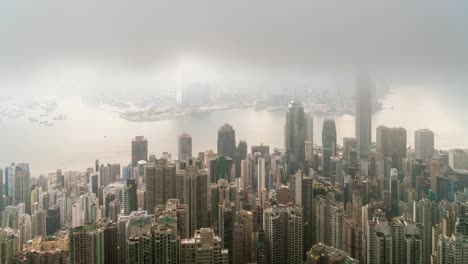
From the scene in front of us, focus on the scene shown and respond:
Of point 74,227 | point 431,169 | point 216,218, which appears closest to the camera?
point 74,227

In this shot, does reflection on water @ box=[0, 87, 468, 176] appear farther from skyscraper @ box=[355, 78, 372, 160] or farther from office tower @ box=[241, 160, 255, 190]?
office tower @ box=[241, 160, 255, 190]

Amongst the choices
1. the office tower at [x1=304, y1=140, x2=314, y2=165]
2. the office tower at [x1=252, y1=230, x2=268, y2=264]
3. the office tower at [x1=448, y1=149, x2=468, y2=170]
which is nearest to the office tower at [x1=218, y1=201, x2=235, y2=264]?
the office tower at [x1=252, y1=230, x2=268, y2=264]

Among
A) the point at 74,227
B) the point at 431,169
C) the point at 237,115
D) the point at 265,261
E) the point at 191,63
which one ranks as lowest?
the point at 265,261

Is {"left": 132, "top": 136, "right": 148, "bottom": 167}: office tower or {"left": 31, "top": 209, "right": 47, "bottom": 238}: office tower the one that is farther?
{"left": 132, "top": 136, "right": 148, "bottom": 167}: office tower

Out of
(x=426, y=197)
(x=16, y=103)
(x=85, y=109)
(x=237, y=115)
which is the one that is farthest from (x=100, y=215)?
(x=426, y=197)

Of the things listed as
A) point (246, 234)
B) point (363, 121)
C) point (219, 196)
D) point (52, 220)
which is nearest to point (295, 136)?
point (363, 121)

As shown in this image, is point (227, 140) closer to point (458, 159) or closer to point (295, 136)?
point (295, 136)

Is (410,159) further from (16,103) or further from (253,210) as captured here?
(16,103)
